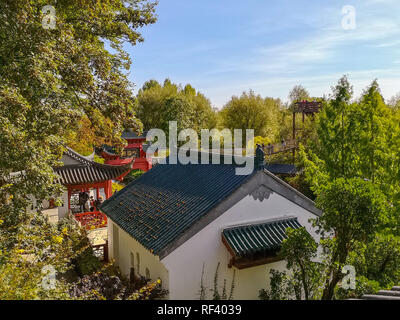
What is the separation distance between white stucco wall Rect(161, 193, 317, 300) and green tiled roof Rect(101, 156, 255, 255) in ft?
1.54

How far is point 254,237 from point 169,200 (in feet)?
10.1

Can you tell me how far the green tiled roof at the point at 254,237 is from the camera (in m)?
7.53

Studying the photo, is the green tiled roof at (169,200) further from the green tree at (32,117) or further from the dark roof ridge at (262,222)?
the green tree at (32,117)

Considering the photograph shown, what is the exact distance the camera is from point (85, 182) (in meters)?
16.7

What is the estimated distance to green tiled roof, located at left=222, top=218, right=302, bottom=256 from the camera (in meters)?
7.53

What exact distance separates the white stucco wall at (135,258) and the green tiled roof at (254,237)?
1858mm

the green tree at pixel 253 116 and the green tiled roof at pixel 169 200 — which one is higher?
the green tree at pixel 253 116

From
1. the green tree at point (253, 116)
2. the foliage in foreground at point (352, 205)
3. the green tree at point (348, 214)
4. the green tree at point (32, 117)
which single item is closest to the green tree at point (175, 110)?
the green tree at point (253, 116)

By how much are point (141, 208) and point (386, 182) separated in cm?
811

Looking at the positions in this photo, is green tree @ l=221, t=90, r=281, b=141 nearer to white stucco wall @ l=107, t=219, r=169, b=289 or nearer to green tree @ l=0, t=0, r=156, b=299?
white stucco wall @ l=107, t=219, r=169, b=289
